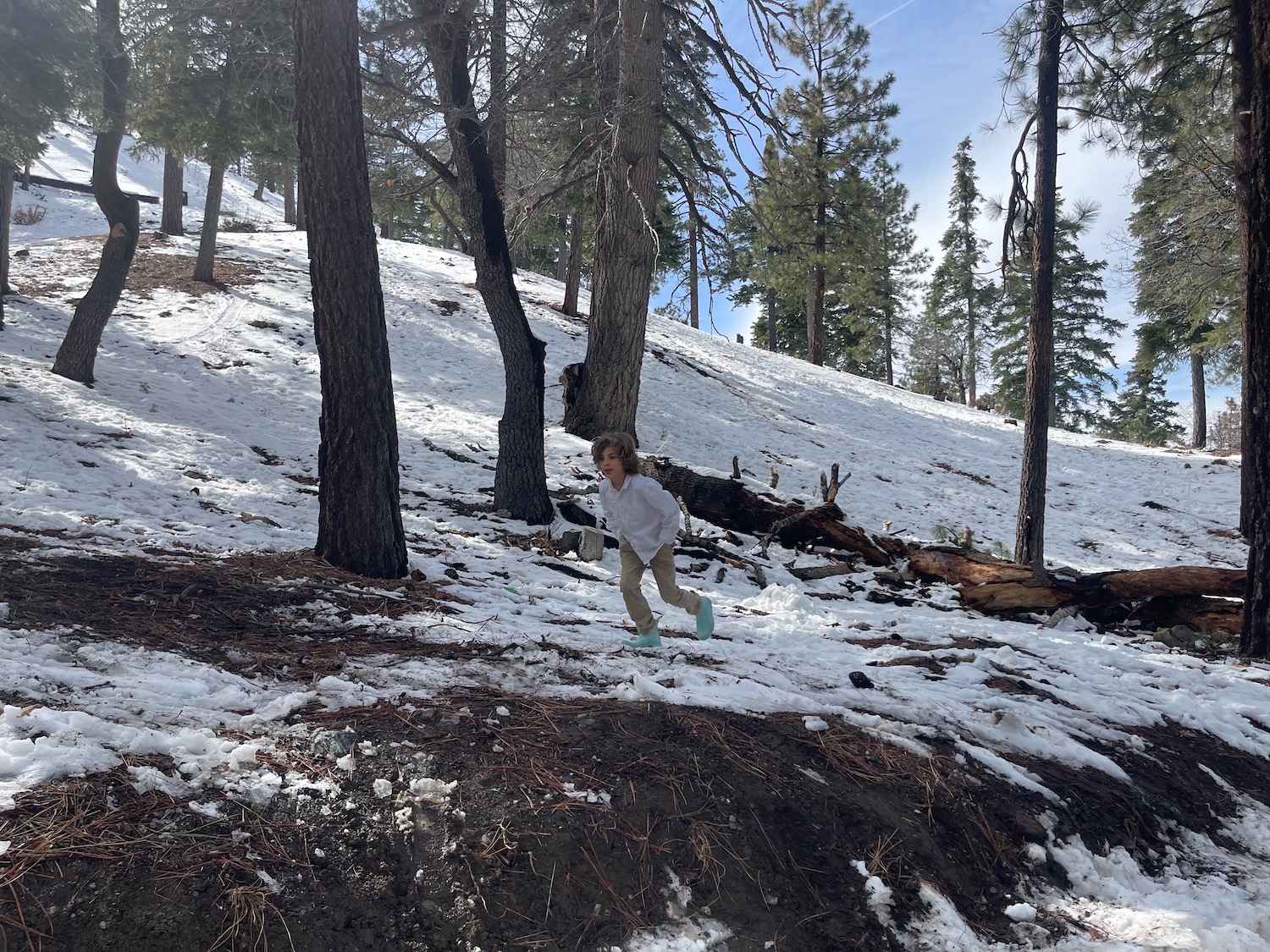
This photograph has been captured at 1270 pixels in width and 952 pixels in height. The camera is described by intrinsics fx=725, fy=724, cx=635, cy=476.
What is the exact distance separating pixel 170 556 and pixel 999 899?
222 inches

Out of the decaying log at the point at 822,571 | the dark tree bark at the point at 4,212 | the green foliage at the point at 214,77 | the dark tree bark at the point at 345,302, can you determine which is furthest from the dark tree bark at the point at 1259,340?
the dark tree bark at the point at 4,212

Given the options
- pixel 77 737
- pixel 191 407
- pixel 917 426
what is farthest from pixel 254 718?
pixel 917 426

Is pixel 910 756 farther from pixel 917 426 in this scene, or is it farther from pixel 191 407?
pixel 917 426

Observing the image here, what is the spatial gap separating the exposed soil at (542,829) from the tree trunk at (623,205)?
22.9 feet

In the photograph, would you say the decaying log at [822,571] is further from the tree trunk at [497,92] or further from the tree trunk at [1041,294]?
the tree trunk at [497,92]

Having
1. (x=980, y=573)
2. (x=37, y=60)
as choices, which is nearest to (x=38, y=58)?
(x=37, y=60)

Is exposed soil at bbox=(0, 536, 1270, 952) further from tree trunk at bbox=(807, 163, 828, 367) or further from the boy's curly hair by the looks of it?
tree trunk at bbox=(807, 163, 828, 367)

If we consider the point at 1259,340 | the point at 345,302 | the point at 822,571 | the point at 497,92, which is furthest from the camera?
the point at 822,571

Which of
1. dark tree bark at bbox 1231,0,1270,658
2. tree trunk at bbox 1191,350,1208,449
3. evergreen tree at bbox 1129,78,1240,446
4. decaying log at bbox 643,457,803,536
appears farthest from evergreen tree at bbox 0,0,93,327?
tree trunk at bbox 1191,350,1208,449

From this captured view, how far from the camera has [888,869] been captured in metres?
2.68

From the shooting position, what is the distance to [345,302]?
5770mm

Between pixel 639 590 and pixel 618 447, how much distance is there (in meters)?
0.95

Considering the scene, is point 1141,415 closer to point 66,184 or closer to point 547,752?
point 547,752

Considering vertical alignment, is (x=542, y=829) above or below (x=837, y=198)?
below
